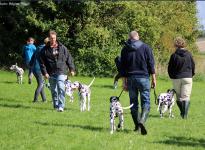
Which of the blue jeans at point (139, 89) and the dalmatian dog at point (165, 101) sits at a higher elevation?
the blue jeans at point (139, 89)

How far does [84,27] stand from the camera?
35.3 metres

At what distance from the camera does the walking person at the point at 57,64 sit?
14.4 m

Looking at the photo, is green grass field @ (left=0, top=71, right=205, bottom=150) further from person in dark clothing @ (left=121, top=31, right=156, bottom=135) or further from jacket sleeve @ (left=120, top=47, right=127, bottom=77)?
jacket sleeve @ (left=120, top=47, right=127, bottom=77)

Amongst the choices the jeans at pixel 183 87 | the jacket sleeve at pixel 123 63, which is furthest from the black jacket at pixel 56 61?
the jacket sleeve at pixel 123 63

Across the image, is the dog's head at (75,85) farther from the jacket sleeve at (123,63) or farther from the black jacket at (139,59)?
the black jacket at (139,59)

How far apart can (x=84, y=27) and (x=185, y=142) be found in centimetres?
2528

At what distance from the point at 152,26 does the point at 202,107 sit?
18063mm

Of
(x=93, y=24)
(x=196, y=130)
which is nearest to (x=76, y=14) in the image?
(x=93, y=24)

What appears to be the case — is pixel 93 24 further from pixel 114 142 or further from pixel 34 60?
pixel 114 142

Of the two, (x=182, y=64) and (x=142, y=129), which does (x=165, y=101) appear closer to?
(x=182, y=64)

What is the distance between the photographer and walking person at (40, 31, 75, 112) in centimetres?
1442

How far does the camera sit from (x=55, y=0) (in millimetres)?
34906

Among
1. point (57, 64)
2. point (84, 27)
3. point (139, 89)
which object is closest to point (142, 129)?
point (139, 89)

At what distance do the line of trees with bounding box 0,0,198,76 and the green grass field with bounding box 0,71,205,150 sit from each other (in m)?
17.4
